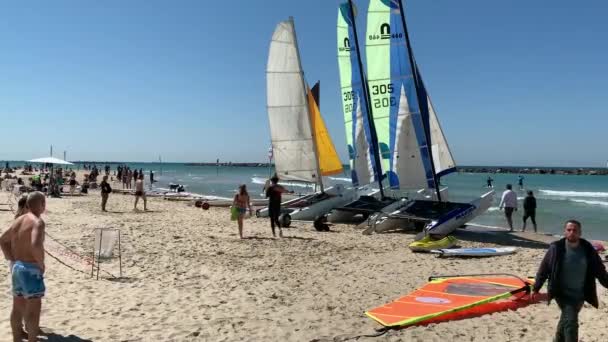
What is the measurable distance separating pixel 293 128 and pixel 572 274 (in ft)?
46.0

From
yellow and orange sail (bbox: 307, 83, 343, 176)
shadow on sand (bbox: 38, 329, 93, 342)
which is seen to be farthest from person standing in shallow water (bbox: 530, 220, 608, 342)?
yellow and orange sail (bbox: 307, 83, 343, 176)

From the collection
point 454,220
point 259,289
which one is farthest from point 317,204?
point 259,289

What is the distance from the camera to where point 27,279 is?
14.4 ft

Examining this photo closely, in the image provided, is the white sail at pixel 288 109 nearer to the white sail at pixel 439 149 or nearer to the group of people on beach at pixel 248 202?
the white sail at pixel 439 149

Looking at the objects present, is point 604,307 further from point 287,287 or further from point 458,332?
point 287,287

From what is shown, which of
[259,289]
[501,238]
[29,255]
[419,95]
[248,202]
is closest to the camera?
[29,255]

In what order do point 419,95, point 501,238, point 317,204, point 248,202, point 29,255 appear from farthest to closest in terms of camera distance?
point 317,204 → point 419,95 → point 501,238 → point 248,202 → point 29,255

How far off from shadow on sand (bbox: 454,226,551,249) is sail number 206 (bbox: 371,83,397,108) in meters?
4.83

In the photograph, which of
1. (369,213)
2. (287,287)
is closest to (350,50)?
(369,213)

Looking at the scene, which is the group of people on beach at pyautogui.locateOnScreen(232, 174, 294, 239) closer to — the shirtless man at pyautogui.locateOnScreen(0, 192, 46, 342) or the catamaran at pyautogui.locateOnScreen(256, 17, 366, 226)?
the catamaran at pyautogui.locateOnScreen(256, 17, 366, 226)

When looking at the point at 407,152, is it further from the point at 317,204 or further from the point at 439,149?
the point at 317,204

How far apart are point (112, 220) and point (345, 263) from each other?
30.1 ft

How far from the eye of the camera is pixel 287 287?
7.82 metres

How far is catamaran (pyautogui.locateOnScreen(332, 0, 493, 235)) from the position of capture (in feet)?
51.7
